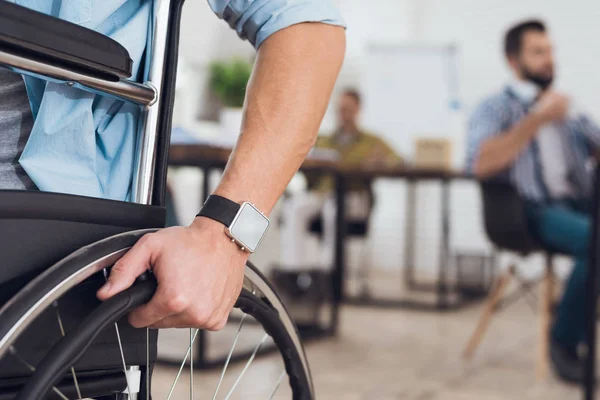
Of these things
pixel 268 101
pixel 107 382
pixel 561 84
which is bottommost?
pixel 107 382

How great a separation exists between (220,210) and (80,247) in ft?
0.42

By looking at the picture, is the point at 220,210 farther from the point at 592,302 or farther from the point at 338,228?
the point at 338,228

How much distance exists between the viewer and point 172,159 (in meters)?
2.91

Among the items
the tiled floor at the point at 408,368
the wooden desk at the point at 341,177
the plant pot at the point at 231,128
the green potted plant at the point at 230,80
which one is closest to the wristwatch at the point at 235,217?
the tiled floor at the point at 408,368

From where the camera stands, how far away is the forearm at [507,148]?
10.2 ft

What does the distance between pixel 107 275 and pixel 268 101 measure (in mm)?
237

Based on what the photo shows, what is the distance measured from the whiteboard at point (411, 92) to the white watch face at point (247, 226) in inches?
205

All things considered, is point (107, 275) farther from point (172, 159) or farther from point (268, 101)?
point (172, 159)

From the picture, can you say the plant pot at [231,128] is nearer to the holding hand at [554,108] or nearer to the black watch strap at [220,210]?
the holding hand at [554,108]

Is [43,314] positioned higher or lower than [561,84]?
lower

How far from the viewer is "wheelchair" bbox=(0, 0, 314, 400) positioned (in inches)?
22.3

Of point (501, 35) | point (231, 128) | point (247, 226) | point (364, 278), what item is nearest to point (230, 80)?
point (364, 278)

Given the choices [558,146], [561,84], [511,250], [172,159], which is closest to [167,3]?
[172,159]

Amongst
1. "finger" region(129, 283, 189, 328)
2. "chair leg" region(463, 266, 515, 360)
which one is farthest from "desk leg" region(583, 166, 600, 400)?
"finger" region(129, 283, 189, 328)
